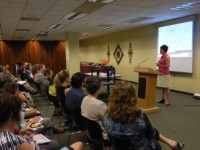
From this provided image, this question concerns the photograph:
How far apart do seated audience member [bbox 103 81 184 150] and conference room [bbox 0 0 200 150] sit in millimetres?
1616

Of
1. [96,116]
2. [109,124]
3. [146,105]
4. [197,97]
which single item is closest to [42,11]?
[146,105]

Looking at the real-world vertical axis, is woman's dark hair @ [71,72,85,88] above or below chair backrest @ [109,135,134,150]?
above

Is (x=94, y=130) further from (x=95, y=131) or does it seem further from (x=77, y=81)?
(x=77, y=81)

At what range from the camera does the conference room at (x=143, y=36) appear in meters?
4.67

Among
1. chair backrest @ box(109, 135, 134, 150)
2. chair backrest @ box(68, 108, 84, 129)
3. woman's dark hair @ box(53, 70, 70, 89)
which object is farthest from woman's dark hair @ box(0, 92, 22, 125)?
woman's dark hair @ box(53, 70, 70, 89)

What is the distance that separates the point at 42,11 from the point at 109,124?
4.49m

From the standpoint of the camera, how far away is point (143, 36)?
966 centimetres

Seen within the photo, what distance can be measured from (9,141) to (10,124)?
0.15 m

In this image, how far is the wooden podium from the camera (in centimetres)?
489

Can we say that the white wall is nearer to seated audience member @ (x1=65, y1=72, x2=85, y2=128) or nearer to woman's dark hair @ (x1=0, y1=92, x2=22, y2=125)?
seated audience member @ (x1=65, y1=72, x2=85, y2=128)

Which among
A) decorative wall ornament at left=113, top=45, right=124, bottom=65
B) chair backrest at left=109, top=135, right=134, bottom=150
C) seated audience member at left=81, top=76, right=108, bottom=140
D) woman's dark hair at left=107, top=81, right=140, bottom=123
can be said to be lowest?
chair backrest at left=109, top=135, right=134, bottom=150

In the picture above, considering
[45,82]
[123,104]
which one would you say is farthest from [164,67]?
[123,104]

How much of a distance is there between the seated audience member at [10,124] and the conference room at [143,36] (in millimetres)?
2185

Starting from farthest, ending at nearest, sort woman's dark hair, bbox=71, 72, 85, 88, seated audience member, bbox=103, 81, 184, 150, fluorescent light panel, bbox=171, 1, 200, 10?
fluorescent light panel, bbox=171, 1, 200, 10
woman's dark hair, bbox=71, 72, 85, 88
seated audience member, bbox=103, 81, 184, 150
